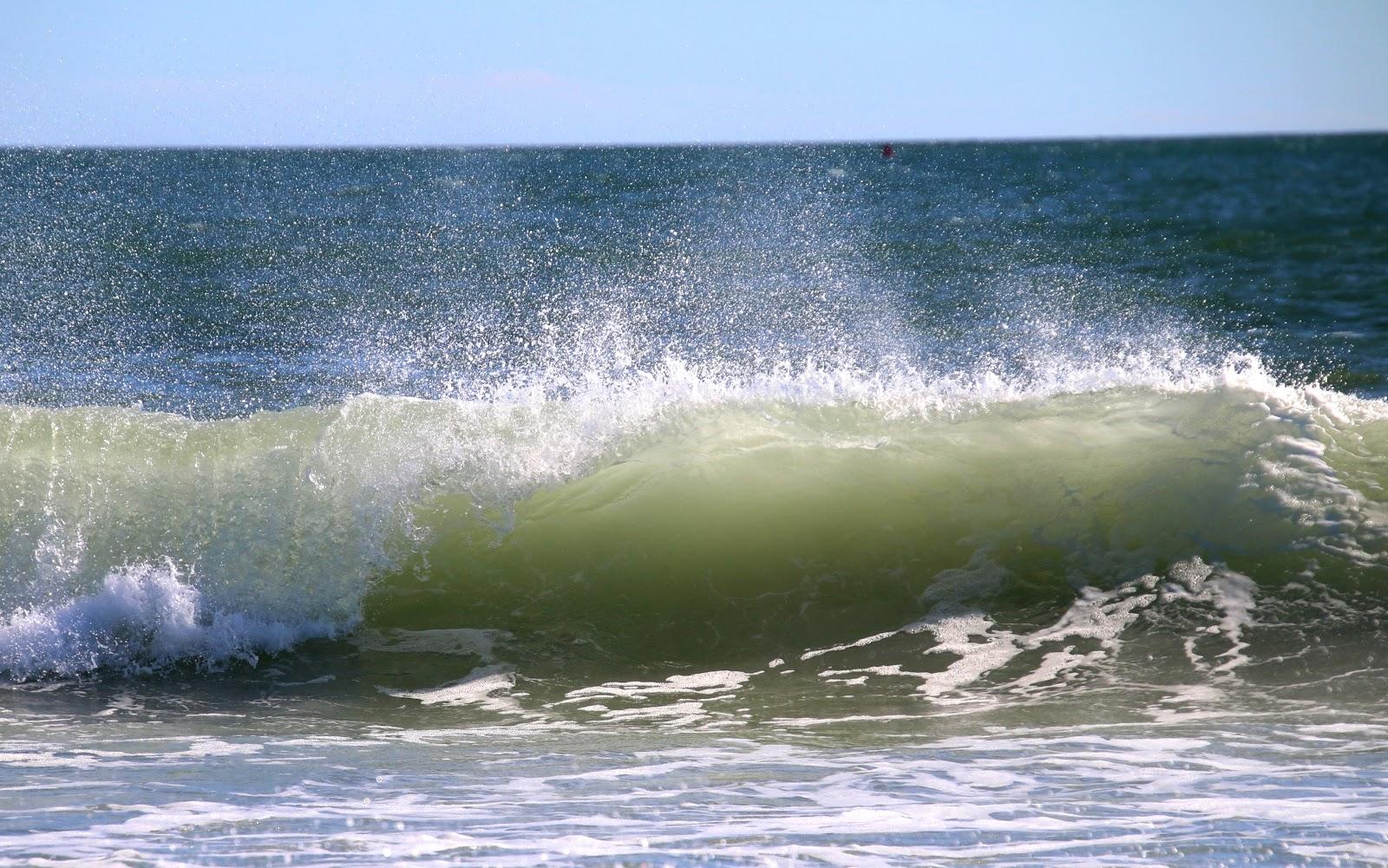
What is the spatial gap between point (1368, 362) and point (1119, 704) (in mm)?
8984

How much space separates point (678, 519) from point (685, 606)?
65 centimetres

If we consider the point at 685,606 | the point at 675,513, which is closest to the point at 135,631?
the point at 685,606

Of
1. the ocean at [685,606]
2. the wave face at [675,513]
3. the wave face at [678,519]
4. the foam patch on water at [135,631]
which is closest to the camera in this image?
the ocean at [685,606]

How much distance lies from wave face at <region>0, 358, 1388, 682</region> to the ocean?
0.07 feet

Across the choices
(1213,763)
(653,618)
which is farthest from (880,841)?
(653,618)

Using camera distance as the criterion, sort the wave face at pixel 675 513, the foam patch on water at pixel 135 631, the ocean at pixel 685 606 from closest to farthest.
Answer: the ocean at pixel 685 606, the foam patch on water at pixel 135 631, the wave face at pixel 675 513

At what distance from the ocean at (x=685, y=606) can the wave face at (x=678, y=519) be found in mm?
23

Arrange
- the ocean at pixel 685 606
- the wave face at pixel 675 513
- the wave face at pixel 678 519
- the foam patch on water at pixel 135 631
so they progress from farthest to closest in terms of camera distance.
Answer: the wave face at pixel 678 519, the wave face at pixel 675 513, the foam patch on water at pixel 135 631, the ocean at pixel 685 606

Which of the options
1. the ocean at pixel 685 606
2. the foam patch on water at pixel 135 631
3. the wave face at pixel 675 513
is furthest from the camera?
the wave face at pixel 675 513

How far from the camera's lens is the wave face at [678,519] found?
575cm

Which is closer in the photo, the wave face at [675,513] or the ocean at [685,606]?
the ocean at [685,606]

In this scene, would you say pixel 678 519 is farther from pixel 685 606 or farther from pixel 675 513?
pixel 685 606

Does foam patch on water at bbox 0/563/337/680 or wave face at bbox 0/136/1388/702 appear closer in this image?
foam patch on water at bbox 0/563/337/680

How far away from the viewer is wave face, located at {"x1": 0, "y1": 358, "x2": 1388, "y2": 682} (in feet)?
18.9
